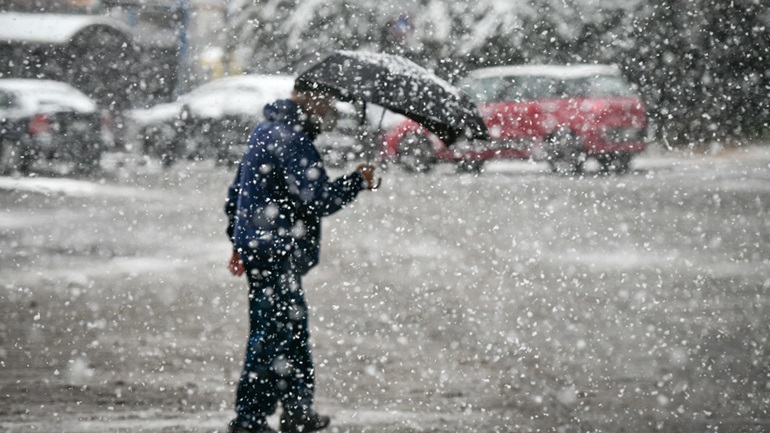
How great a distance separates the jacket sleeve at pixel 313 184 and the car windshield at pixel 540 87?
13971 mm

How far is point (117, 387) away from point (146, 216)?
7.66 metres

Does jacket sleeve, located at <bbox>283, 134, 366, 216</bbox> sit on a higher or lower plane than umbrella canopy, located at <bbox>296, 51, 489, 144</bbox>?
lower

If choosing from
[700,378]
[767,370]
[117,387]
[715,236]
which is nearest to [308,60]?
[117,387]

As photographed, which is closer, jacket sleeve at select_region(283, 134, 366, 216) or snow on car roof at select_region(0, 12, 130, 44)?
jacket sleeve at select_region(283, 134, 366, 216)

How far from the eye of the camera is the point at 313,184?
431 centimetres

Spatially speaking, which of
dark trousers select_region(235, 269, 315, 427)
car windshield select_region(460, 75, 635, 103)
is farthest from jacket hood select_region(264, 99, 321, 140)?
car windshield select_region(460, 75, 635, 103)

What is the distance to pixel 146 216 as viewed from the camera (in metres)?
12.9

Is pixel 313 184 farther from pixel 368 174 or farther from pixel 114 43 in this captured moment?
pixel 114 43

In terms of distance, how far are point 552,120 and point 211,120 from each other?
6.23 meters

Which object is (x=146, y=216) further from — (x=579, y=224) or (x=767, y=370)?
(x=767, y=370)

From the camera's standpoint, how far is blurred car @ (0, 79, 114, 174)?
17.5 meters

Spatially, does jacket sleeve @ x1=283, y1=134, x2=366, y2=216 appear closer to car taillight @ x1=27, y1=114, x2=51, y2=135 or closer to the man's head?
the man's head

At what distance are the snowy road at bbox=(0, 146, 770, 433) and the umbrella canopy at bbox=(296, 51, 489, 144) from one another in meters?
1.31

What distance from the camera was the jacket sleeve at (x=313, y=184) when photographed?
4.30 meters
